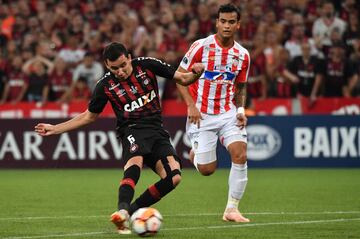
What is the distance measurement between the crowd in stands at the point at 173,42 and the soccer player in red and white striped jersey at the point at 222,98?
8784 millimetres

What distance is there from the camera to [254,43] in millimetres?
20312

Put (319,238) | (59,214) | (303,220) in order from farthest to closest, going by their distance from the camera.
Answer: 1. (59,214)
2. (303,220)
3. (319,238)

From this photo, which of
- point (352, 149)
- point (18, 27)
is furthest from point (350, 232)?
point (18, 27)

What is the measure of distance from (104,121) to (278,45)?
4.24 metres

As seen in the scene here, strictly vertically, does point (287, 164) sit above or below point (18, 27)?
below

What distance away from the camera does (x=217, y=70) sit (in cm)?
1060

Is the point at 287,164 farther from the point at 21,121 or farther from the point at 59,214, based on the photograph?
the point at 59,214

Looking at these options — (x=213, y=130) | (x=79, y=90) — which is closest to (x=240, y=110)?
(x=213, y=130)

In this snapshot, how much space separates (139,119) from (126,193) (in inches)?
33.3

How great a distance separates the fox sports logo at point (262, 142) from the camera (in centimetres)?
1859

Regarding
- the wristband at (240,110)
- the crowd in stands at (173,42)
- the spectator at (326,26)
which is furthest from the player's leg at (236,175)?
the spectator at (326,26)

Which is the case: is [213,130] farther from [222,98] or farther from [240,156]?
[240,156]

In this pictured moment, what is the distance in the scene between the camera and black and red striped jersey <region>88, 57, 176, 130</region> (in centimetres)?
938

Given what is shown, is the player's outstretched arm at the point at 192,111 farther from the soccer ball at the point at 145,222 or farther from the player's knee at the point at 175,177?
the soccer ball at the point at 145,222
